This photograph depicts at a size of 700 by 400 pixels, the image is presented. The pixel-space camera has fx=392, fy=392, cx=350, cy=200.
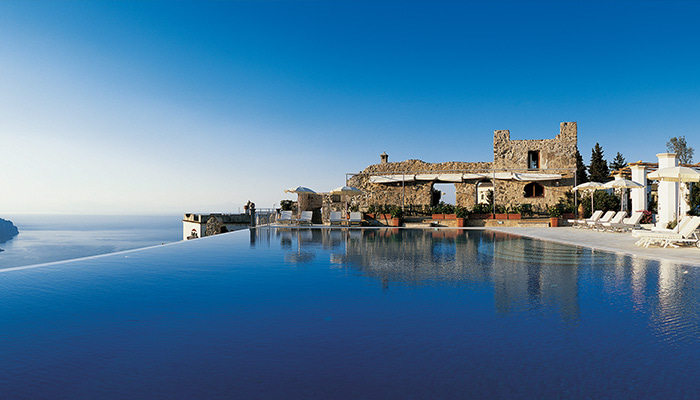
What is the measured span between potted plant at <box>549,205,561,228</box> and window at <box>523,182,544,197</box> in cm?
267

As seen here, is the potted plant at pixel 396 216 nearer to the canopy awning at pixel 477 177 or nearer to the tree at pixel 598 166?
the canopy awning at pixel 477 177

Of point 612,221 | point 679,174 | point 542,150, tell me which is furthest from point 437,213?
point 679,174

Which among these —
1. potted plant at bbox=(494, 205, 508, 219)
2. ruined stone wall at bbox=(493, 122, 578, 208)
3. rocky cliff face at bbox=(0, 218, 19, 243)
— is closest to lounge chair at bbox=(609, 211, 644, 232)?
potted plant at bbox=(494, 205, 508, 219)

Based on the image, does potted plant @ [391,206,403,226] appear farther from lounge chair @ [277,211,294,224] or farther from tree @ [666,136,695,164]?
tree @ [666,136,695,164]

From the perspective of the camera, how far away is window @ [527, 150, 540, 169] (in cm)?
2206

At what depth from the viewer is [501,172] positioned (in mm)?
20031

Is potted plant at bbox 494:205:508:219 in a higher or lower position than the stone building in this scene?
lower

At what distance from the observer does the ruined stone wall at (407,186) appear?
22.0 m

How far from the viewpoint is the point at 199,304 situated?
4270mm

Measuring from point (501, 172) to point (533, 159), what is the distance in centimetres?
359

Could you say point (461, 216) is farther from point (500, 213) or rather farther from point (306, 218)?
point (306, 218)

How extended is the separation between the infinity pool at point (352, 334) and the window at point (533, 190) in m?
15.8

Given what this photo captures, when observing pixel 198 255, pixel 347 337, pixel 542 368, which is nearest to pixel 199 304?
pixel 347 337

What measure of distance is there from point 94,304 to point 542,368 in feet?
14.5
